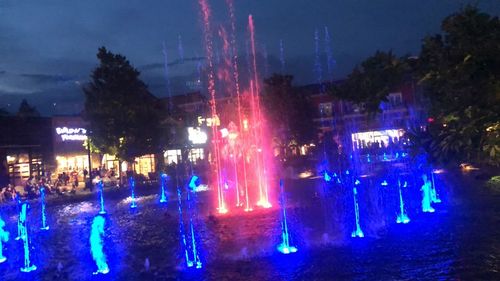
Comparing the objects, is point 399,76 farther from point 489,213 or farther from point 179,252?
point 489,213

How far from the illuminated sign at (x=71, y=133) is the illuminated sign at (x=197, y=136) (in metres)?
11.0

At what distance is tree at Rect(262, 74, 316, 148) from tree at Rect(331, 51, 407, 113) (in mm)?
43173

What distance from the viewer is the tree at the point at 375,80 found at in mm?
5078

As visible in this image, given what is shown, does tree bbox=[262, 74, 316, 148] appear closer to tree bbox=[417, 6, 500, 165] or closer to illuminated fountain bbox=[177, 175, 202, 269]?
illuminated fountain bbox=[177, 175, 202, 269]

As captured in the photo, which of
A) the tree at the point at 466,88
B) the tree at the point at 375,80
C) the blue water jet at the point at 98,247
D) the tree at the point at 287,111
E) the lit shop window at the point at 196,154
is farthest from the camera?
the lit shop window at the point at 196,154

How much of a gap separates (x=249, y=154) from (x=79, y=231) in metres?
28.6

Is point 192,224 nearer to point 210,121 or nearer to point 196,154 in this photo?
point 196,154

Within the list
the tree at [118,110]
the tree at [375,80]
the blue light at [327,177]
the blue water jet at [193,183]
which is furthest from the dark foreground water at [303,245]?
the tree at [118,110]

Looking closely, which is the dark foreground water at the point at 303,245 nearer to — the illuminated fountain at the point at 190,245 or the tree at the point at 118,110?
the illuminated fountain at the point at 190,245

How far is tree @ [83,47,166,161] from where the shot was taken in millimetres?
35156

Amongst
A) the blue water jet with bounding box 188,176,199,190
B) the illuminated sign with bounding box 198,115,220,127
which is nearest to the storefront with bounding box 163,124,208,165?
the illuminated sign with bounding box 198,115,220,127

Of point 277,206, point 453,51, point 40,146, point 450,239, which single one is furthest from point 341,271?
point 40,146

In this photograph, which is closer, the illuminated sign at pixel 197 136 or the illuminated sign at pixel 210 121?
the illuminated sign at pixel 197 136

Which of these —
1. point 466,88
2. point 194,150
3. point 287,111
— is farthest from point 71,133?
point 466,88
